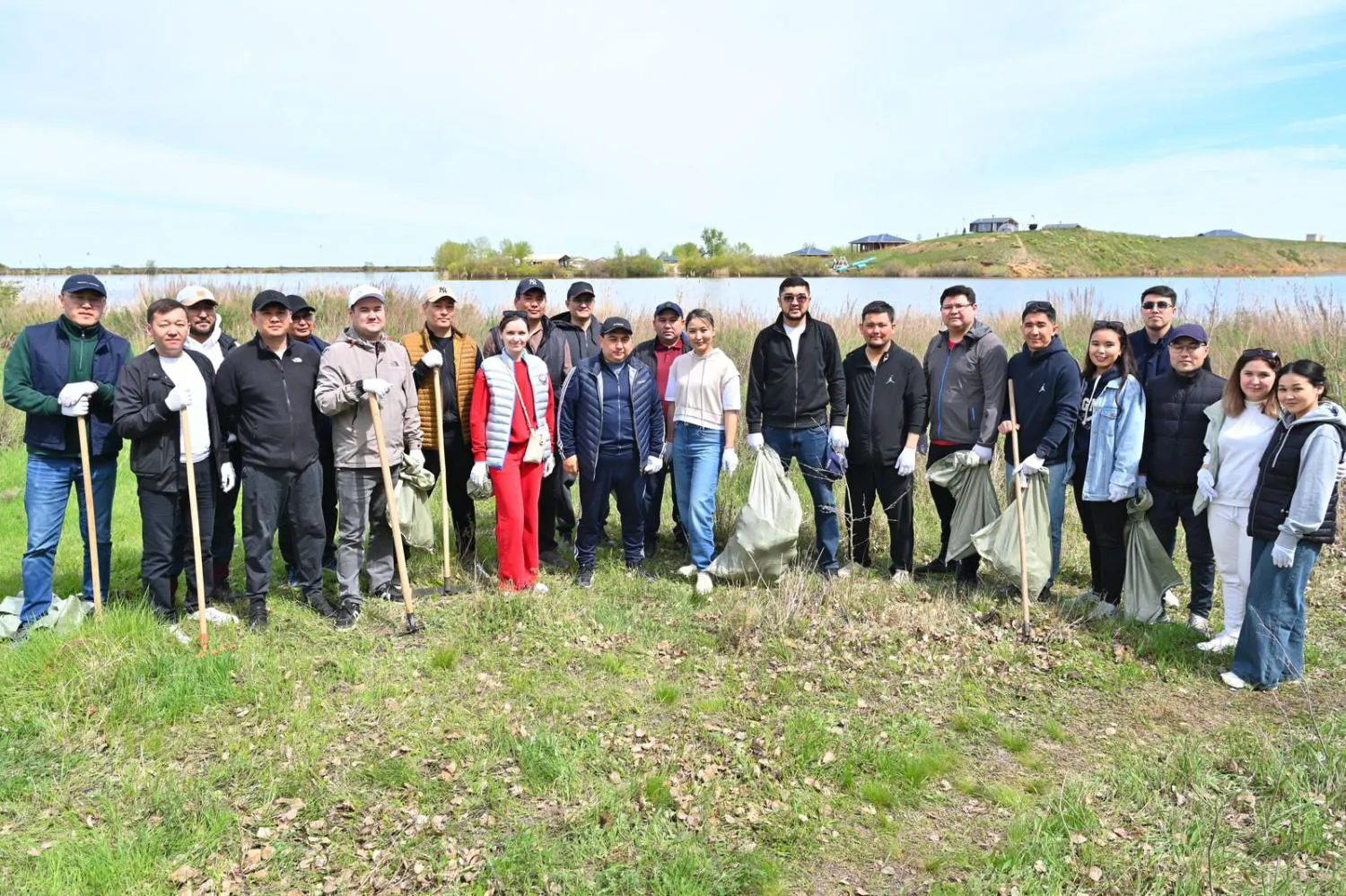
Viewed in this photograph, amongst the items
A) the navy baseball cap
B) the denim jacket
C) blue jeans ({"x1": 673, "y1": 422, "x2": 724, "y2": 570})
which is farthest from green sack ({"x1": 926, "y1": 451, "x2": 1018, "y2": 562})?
the navy baseball cap

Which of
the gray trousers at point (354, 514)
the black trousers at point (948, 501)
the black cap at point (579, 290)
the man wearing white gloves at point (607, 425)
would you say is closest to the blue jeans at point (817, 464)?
the black trousers at point (948, 501)

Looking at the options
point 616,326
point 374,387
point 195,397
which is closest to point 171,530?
point 195,397

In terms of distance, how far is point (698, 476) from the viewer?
19.1 feet

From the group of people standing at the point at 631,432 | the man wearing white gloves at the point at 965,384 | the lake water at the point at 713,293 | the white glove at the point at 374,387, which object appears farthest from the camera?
the lake water at the point at 713,293

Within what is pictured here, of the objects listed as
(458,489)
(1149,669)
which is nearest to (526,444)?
(458,489)

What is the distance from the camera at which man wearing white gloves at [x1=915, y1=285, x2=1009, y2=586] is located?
222 inches

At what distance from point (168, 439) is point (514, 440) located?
2075mm

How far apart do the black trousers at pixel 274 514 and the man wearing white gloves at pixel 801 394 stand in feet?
9.95

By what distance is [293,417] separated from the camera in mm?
4879

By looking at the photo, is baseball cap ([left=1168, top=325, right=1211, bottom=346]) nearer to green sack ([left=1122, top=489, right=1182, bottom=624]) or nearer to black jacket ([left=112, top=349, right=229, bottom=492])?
green sack ([left=1122, top=489, right=1182, bottom=624])

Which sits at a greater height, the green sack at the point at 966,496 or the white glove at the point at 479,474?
the white glove at the point at 479,474

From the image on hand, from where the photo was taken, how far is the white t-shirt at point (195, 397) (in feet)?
15.4

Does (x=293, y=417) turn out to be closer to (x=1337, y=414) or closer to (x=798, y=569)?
(x=798, y=569)

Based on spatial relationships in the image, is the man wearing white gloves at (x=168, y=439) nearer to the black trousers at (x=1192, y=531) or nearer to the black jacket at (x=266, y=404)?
the black jacket at (x=266, y=404)
